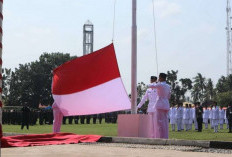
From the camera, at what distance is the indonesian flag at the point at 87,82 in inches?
511

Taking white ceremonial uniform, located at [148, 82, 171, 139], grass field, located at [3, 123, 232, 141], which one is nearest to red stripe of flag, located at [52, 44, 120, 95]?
white ceremonial uniform, located at [148, 82, 171, 139]

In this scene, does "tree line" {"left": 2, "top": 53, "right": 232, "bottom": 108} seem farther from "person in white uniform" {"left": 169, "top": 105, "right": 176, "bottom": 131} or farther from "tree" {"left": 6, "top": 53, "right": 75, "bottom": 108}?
"person in white uniform" {"left": 169, "top": 105, "right": 176, "bottom": 131}

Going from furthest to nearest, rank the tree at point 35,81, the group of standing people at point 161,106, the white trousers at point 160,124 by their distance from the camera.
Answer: the tree at point 35,81 < the white trousers at point 160,124 < the group of standing people at point 161,106

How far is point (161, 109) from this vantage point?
460 inches

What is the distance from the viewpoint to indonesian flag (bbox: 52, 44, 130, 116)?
12977 millimetres

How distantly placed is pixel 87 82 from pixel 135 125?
→ 2018mm

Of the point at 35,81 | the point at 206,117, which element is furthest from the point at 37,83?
the point at 206,117

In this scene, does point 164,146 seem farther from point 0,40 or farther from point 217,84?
point 217,84

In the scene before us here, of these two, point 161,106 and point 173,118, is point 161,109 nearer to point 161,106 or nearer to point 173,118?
point 161,106

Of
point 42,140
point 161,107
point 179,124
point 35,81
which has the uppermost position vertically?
point 35,81

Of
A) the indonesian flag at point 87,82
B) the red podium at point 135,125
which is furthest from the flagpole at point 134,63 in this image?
the indonesian flag at point 87,82

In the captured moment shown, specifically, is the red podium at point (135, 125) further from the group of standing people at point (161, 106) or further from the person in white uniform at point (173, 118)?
the person in white uniform at point (173, 118)

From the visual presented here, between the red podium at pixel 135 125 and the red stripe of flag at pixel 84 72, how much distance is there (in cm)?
139

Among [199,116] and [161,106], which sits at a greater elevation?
[199,116]
